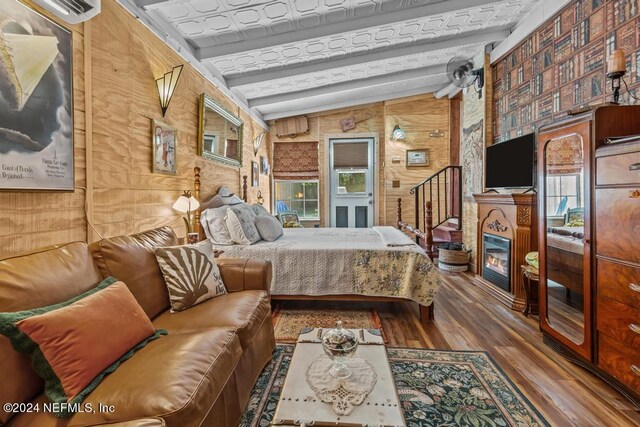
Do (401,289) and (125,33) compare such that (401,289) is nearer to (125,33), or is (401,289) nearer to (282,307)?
(282,307)

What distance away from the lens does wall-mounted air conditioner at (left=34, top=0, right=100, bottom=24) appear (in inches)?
53.3

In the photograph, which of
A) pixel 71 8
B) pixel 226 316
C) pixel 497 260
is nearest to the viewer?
pixel 71 8

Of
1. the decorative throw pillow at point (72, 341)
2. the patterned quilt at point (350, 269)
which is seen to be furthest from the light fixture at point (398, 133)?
the decorative throw pillow at point (72, 341)

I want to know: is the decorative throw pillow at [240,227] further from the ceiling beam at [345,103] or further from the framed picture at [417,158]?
the framed picture at [417,158]

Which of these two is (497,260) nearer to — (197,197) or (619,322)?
(619,322)

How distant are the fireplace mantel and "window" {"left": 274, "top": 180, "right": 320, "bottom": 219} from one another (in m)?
3.40

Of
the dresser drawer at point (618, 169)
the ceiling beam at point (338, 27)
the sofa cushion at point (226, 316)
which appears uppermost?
the ceiling beam at point (338, 27)

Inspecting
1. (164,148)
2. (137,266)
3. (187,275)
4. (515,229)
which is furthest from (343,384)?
(515,229)

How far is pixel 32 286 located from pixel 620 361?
9.13ft

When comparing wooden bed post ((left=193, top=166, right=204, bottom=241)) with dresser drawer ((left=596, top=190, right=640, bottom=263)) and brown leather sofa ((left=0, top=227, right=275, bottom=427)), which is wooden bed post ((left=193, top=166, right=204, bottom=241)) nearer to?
brown leather sofa ((left=0, top=227, right=275, bottom=427))

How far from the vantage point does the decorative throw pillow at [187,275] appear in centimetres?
174

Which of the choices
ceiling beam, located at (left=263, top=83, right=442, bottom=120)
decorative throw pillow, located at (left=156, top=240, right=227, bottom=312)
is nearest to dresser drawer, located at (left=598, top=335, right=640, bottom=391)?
decorative throw pillow, located at (left=156, top=240, right=227, bottom=312)

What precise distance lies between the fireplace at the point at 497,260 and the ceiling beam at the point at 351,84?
257 centimetres

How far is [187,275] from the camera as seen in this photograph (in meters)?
1.79
